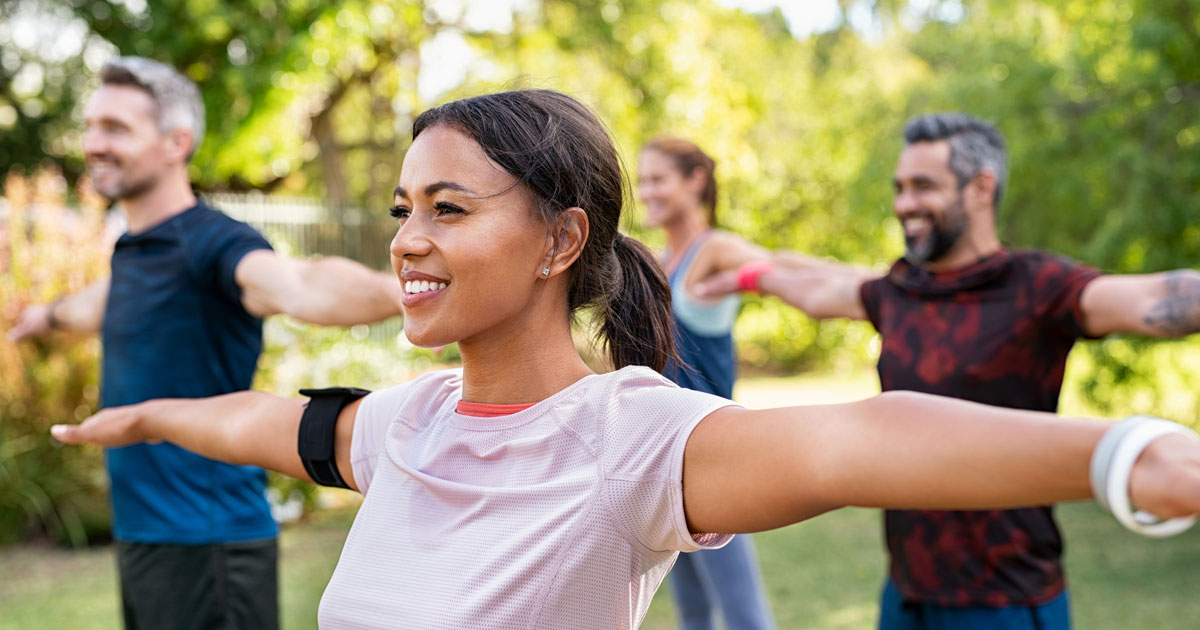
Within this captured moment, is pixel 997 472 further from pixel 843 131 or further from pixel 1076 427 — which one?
pixel 843 131

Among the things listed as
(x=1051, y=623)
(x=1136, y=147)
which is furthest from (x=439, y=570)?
(x=1136, y=147)

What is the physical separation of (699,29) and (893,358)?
43.3ft

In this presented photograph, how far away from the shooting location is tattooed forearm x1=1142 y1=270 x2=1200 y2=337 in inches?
121

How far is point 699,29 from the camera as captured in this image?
52.7ft

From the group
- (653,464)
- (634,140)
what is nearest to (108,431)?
(653,464)

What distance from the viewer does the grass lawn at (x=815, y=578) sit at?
5.88 meters

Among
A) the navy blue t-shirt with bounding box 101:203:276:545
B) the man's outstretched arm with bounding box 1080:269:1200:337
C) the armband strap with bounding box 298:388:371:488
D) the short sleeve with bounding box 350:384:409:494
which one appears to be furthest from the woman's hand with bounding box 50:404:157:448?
the man's outstretched arm with bounding box 1080:269:1200:337

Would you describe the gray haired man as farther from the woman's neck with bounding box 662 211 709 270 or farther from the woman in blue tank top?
the woman's neck with bounding box 662 211 709 270

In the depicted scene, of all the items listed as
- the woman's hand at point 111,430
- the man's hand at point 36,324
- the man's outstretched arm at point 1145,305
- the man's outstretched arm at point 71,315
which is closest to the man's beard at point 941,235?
the man's outstretched arm at point 1145,305

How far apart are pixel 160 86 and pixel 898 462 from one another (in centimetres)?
338

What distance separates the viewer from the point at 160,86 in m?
3.92

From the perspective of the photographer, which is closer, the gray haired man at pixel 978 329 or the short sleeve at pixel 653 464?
the short sleeve at pixel 653 464

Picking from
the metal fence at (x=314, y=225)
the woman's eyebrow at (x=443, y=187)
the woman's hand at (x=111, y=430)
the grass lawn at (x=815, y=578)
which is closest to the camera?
the woman's eyebrow at (x=443, y=187)

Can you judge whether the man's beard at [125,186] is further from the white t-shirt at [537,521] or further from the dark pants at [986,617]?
the dark pants at [986,617]
